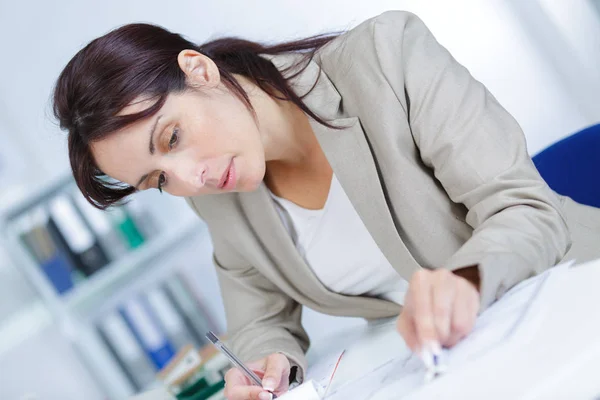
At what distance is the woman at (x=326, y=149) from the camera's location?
40.3 inches

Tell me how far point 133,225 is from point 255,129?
127cm

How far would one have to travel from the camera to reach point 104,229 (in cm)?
227

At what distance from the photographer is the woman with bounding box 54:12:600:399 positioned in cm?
102

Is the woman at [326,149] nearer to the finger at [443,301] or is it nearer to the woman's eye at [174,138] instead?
the woman's eye at [174,138]

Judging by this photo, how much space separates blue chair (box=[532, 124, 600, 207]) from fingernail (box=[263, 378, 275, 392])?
27.1 inches

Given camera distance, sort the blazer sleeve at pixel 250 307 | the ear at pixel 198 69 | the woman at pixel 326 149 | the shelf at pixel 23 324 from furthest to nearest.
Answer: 1. the shelf at pixel 23 324
2. the blazer sleeve at pixel 250 307
3. the ear at pixel 198 69
4. the woman at pixel 326 149

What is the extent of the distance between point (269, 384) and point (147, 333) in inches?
47.7

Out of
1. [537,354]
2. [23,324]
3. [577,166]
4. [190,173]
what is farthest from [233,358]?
[23,324]

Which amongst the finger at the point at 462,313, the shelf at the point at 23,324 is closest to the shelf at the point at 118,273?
the shelf at the point at 23,324

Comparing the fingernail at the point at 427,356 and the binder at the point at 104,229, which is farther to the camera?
the binder at the point at 104,229

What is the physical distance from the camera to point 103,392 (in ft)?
8.39

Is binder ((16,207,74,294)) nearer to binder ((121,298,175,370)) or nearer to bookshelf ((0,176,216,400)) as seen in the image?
bookshelf ((0,176,216,400))

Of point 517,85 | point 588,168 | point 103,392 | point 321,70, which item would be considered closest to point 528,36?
point 517,85

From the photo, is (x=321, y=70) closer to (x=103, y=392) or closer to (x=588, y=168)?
(x=588, y=168)
